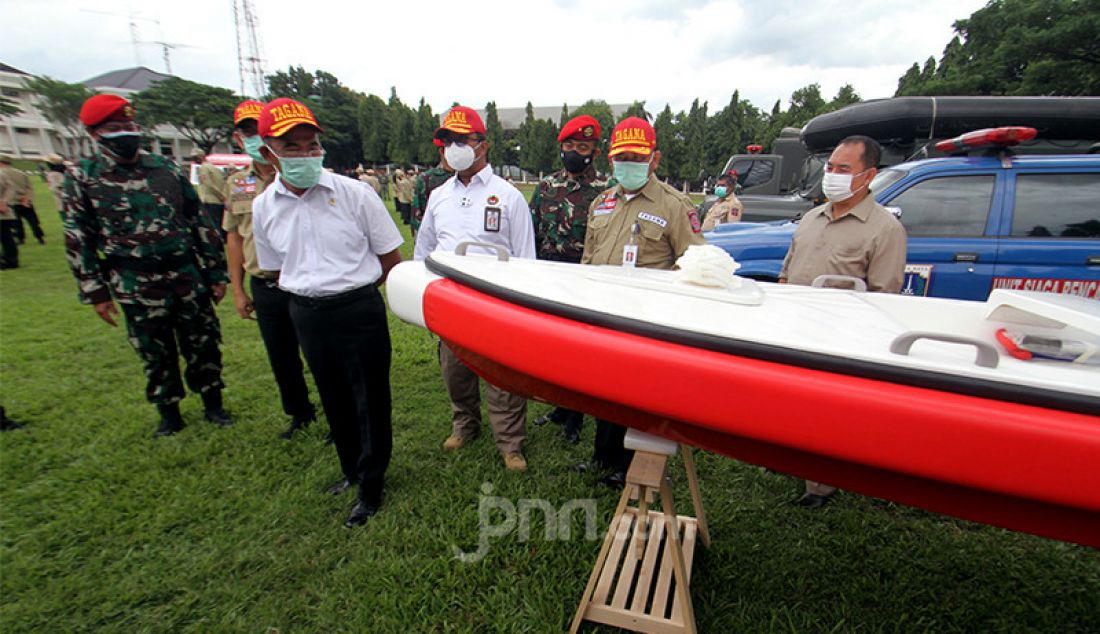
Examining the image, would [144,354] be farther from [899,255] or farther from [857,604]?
[899,255]

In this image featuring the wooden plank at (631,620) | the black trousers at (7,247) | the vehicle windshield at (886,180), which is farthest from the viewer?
the black trousers at (7,247)

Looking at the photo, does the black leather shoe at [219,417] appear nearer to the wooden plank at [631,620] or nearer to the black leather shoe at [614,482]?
the black leather shoe at [614,482]

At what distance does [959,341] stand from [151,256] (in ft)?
12.2

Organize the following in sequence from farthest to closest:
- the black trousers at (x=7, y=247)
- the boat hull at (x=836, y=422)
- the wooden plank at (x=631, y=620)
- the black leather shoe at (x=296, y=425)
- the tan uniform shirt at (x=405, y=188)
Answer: the tan uniform shirt at (x=405, y=188)
the black trousers at (x=7, y=247)
the black leather shoe at (x=296, y=425)
the wooden plank at (x=631, y=620)
the boat hull at (x=836, y=422)

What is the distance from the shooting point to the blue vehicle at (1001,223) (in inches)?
119

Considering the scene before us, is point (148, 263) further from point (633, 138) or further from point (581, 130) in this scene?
point (633, 138)

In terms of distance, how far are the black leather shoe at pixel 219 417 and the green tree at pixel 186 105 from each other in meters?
45.4

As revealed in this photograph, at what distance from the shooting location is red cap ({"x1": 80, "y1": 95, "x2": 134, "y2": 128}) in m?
2.45

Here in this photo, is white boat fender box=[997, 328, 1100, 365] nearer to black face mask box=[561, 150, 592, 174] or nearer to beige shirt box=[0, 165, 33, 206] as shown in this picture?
black face mask box=[561, 150, 592, 174]

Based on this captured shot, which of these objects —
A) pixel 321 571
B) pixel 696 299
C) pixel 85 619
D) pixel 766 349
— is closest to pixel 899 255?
pixel 696 299

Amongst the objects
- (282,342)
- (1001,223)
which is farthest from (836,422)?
(1001,223)

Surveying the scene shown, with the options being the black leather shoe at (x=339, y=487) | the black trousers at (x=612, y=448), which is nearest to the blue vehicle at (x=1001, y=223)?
the black trousers at (x=612, y=448)

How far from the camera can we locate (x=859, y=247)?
219cm

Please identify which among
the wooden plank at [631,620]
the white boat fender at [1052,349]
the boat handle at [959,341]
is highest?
the boat handle at [959,341]
